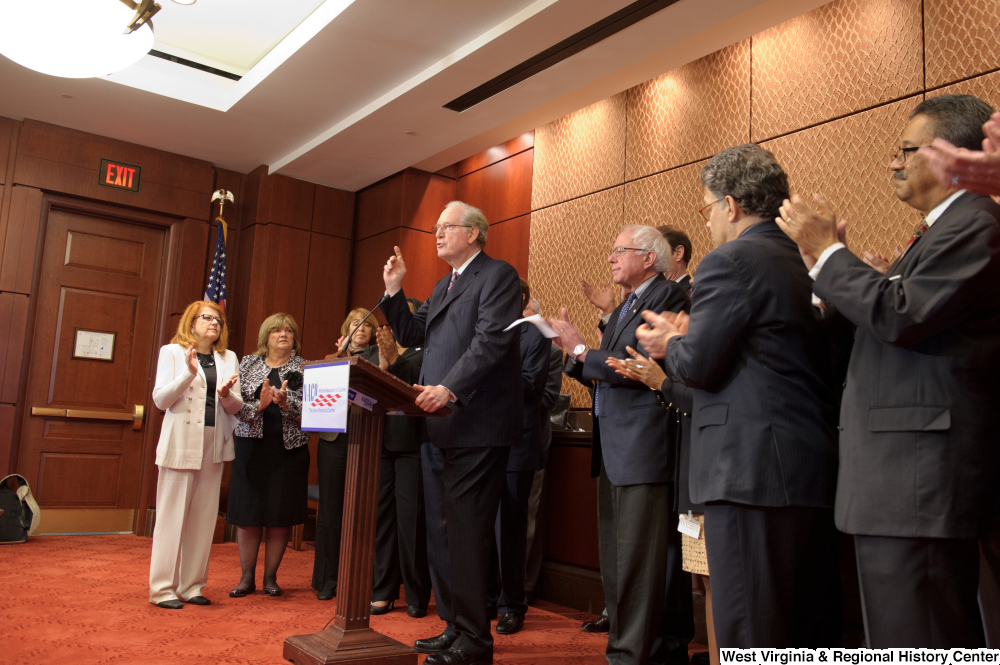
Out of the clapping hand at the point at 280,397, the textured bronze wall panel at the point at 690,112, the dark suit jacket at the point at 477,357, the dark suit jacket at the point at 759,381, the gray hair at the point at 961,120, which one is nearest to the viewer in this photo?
the gray hair at the point at 961,120

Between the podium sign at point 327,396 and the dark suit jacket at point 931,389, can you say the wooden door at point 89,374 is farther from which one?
the dark suit jacket at point 931,389

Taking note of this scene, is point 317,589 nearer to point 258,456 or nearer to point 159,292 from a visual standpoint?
point 258,456

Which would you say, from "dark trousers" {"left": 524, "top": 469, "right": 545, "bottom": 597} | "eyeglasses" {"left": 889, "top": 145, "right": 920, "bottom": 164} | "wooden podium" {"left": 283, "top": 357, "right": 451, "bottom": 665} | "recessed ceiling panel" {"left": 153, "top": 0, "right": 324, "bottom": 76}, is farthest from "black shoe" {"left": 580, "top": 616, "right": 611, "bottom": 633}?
"recessed ceiling panel" {"left": 153, "top": 0, "right": 324, "bottom": 76}

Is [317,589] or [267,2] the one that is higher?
A: [267,2]

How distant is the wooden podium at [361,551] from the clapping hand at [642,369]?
663 millimetres

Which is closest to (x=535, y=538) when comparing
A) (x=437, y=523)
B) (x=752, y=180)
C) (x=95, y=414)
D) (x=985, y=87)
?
(x=437, y=523)

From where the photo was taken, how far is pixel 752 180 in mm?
1921

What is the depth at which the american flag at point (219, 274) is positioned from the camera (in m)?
6.47

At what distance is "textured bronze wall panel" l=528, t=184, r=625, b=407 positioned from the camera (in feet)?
16.5

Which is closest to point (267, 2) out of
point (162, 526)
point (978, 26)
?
point (162, 526)

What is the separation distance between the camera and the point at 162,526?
11.7ft

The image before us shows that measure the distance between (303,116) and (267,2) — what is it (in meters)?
0.96

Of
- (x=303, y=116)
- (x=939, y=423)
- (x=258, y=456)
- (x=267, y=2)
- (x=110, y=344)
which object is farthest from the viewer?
(x=110, y=344)

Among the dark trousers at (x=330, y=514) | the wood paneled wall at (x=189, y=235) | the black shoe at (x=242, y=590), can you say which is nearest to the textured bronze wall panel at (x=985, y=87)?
the dark trousers at (x=330, y=514)
